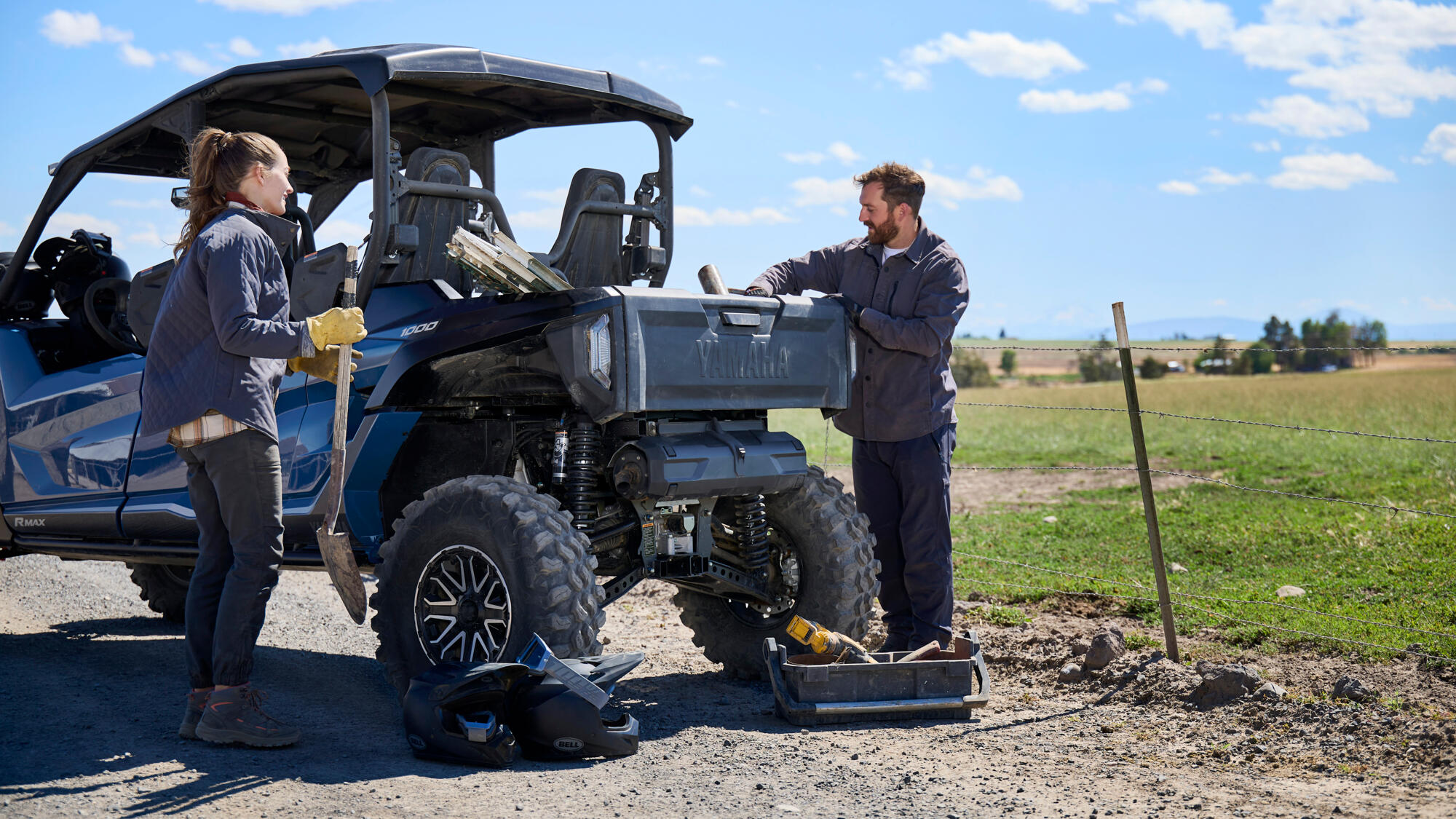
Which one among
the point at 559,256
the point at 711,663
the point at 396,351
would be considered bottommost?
the point at 711,663

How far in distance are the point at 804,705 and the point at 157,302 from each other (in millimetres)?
3538

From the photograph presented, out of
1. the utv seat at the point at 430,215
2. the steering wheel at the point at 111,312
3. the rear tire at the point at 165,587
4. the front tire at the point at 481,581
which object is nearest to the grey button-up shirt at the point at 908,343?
the utv seat at the point at 430,215

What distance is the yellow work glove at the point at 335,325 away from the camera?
4672 millimetres

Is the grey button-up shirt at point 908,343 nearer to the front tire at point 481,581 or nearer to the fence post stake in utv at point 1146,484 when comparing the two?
the fence post stake in utv at point 1146,484

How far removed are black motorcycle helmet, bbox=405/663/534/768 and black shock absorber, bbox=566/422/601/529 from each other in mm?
885

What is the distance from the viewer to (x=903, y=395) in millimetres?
6031

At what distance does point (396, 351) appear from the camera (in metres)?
5.25

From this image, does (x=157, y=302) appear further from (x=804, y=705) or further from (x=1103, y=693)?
(x=1103, y=693)

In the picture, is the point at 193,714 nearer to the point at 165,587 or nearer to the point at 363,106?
the point at 363,106

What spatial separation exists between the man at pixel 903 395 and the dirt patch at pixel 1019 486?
6.75m

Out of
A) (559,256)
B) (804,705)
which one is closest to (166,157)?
(559,256)

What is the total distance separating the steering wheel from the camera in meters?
6.80

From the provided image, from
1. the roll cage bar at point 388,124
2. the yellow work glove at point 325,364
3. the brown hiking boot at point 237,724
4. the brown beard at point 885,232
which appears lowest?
the brown hiking boot at point 237,724

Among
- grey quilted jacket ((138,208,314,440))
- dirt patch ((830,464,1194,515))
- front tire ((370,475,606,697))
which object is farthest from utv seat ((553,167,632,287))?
dirt patch ((830,464,1194,515))
